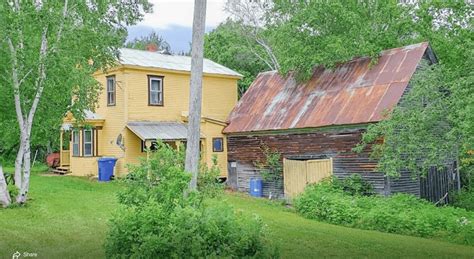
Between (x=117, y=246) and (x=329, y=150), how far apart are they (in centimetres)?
1190

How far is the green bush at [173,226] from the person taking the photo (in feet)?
→ 22.2

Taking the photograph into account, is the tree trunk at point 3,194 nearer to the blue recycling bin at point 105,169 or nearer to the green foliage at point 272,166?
the blue recycling bin at point 105,169

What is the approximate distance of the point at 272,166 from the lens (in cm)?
1995

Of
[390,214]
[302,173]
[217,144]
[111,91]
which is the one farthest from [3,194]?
[390,214]

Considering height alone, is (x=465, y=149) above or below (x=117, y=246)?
above

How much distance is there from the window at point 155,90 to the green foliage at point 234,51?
11.8 metres

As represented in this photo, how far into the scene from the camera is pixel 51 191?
17.7m

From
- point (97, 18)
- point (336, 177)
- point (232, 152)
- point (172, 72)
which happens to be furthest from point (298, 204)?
point (172, 72)

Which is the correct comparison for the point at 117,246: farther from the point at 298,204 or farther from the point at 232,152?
the point at 232,152

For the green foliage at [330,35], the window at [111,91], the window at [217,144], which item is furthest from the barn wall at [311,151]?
the window at [111,91]

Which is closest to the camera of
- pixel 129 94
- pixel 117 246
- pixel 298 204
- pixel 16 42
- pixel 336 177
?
pixel 117 246

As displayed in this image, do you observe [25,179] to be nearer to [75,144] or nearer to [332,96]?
[75,144]

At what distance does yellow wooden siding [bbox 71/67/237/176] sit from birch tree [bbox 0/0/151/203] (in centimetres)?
558

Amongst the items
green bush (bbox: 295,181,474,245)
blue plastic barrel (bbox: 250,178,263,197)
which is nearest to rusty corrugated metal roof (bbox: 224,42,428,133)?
blue plastic barrel (bbox: 250,178,263,197)
